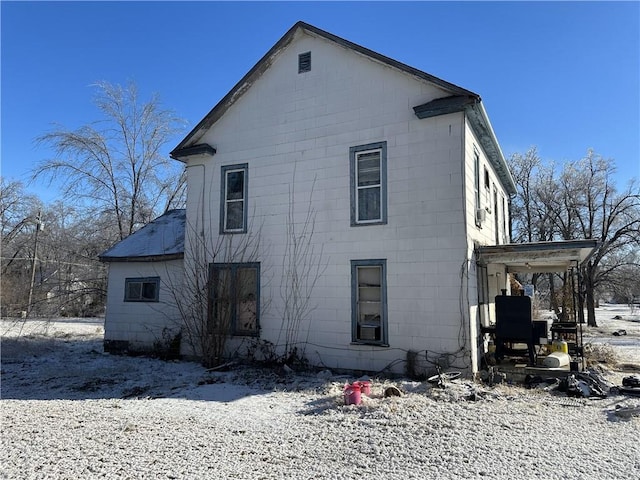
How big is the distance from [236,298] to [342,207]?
11.5 feet

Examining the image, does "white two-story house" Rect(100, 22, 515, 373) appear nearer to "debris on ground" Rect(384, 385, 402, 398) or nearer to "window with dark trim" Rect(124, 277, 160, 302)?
"debris on ground" Rect(384, 385, 402, 398)

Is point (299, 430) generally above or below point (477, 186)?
below

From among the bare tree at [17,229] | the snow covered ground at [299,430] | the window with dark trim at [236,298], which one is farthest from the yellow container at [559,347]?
the bare tree at [17,229]

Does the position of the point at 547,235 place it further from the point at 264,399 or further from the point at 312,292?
the point at 264,399

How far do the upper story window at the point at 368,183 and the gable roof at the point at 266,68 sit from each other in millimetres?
1691

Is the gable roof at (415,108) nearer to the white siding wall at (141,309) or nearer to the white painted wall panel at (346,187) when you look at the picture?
the white painted wall panel at (346,187)

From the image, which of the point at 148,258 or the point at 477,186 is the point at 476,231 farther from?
the point at 148,258

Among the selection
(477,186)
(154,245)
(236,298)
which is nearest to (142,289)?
(154,245)

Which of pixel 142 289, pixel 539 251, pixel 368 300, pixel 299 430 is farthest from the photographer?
pixel 142 289

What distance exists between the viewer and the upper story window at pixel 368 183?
30.9ft

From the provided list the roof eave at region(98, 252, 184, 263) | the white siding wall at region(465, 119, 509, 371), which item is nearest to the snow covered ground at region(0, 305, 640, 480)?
the white siding wall at region(465, 119, 509, 371)

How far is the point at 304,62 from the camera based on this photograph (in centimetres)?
1062

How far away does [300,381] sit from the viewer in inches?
339

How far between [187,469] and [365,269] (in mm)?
5900
